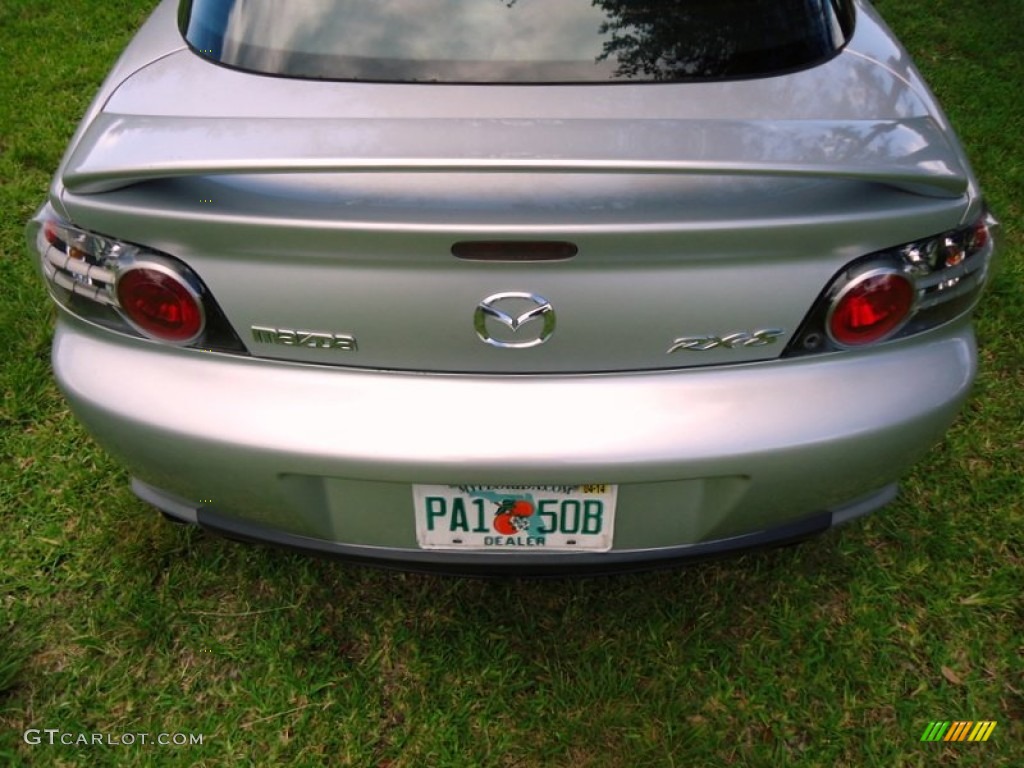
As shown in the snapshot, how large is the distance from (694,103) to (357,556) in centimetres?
100

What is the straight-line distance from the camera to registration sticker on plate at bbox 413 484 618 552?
1435 mm

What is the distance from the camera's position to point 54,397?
2.52 m

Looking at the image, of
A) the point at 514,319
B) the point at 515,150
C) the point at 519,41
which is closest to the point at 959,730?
the point at 514,319

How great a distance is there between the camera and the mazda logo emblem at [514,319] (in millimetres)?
1308

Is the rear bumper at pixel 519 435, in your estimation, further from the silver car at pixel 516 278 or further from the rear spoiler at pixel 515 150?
the rear spoiler at pixel 515 150

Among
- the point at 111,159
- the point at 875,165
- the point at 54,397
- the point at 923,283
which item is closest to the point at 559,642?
the point at 923,283

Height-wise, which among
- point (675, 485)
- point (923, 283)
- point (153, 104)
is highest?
point (153, 104)

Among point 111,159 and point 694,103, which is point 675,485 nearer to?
point 694,103

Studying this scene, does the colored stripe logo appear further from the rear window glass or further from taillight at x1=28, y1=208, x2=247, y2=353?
taillight at x1=28, y1=208, x2=247, y2=353

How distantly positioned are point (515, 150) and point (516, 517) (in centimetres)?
62
